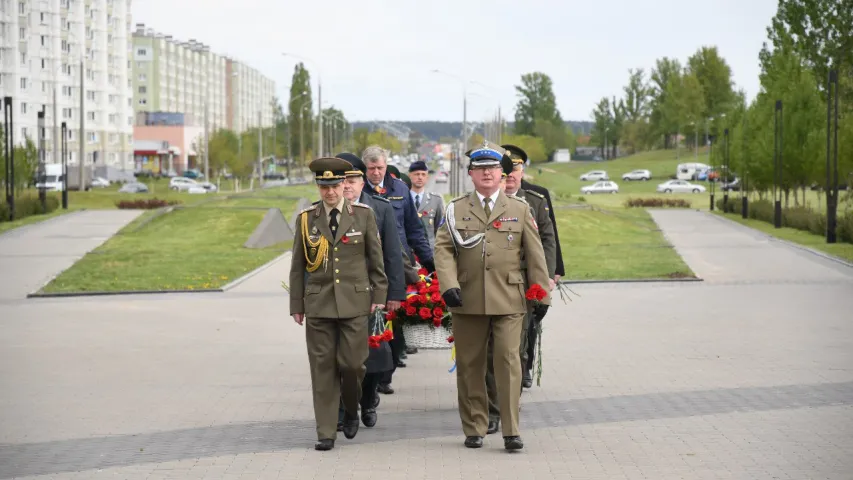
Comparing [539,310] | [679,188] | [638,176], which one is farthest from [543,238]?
[638,176]

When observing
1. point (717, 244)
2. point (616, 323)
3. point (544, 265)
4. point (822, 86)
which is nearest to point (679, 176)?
point (822, 86)

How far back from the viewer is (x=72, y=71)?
118 meters

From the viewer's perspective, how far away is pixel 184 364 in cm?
1305

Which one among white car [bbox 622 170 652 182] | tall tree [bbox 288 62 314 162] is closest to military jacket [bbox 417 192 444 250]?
white car [bbox 622 170 652 182]

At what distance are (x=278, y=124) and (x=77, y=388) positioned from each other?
516ft

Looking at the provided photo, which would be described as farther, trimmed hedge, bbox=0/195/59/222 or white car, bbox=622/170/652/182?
white car, bbox=622/170/652/182

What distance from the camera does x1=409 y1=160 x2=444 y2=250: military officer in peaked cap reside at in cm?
1250

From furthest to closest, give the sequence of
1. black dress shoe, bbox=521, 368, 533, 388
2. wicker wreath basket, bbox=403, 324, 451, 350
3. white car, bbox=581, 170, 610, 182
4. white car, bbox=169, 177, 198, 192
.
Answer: white car, bbox=581, 170, 610, 182, white car, bbox=169, 177, 198, 192, black dress shoe, bbox=521, 368, 533, 388, wicker wreath basket, bbox=403, 324, 451, 350

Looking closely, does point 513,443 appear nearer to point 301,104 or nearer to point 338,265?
point 338,265

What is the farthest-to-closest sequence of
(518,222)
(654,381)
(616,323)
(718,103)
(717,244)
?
(718,103) < (717,244) < (616,323) < (654,381) < (518,222)

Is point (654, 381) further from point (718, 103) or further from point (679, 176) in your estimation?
point (718, 103)

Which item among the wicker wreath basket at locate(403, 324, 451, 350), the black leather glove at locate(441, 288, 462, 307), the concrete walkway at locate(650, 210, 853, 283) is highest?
the black leather glove at locate(441, 288, 462, 307)

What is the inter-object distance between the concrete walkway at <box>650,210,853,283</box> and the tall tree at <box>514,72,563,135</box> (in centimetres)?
13241

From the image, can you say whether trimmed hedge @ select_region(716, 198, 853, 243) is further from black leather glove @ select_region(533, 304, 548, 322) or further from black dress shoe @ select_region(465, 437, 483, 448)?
black dress shoe @ select_region(465, 437, 483, 448)
